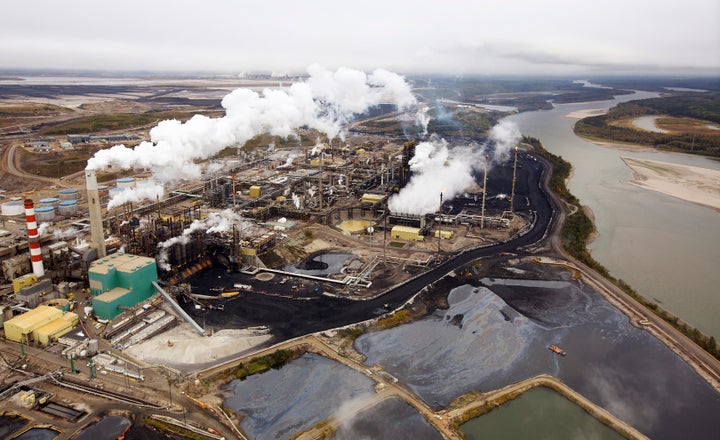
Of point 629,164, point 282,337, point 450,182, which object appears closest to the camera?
point 282,337

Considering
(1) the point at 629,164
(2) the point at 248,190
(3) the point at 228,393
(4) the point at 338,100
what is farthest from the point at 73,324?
(1) the point at 629,164

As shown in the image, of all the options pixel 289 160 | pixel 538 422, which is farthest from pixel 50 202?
Result: pixel 538 422

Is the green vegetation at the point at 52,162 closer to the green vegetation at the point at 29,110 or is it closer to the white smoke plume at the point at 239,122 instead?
the white smoke plume at the point at 239,122

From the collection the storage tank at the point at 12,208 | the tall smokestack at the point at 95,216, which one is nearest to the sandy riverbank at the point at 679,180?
the tall smokestack at the point at 95,216

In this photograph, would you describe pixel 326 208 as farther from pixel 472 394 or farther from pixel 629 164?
pixel 629 164

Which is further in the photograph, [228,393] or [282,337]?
[282,337]

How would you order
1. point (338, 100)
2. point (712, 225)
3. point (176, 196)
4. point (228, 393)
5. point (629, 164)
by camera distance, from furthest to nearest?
point (629, 164) < point (338, 100) < point (176, 196) < point (712, 225) < point (228, 393)
